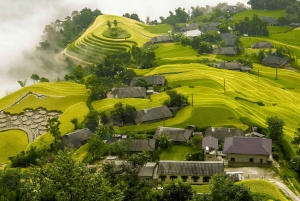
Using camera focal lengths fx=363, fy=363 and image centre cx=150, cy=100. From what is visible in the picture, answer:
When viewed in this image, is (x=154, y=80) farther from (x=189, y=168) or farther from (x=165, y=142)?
(x=189, y=168)

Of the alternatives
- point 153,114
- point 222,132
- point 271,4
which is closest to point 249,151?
point 222,132

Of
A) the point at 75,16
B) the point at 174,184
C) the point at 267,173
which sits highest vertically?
the point at 75,16

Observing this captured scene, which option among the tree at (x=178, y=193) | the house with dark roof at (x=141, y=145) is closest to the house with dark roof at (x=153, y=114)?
the house with dark roof at (x=141, y=145)

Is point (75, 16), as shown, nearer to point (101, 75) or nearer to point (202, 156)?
point (101, 75)

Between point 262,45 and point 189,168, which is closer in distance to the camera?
point 189,168

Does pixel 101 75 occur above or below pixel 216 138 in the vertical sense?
above

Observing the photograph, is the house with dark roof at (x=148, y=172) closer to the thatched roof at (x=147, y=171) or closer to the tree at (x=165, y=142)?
the thatched roof at (x=147, y=171)

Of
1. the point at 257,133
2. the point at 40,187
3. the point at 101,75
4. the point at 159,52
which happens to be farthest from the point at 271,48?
the point at 40,187
